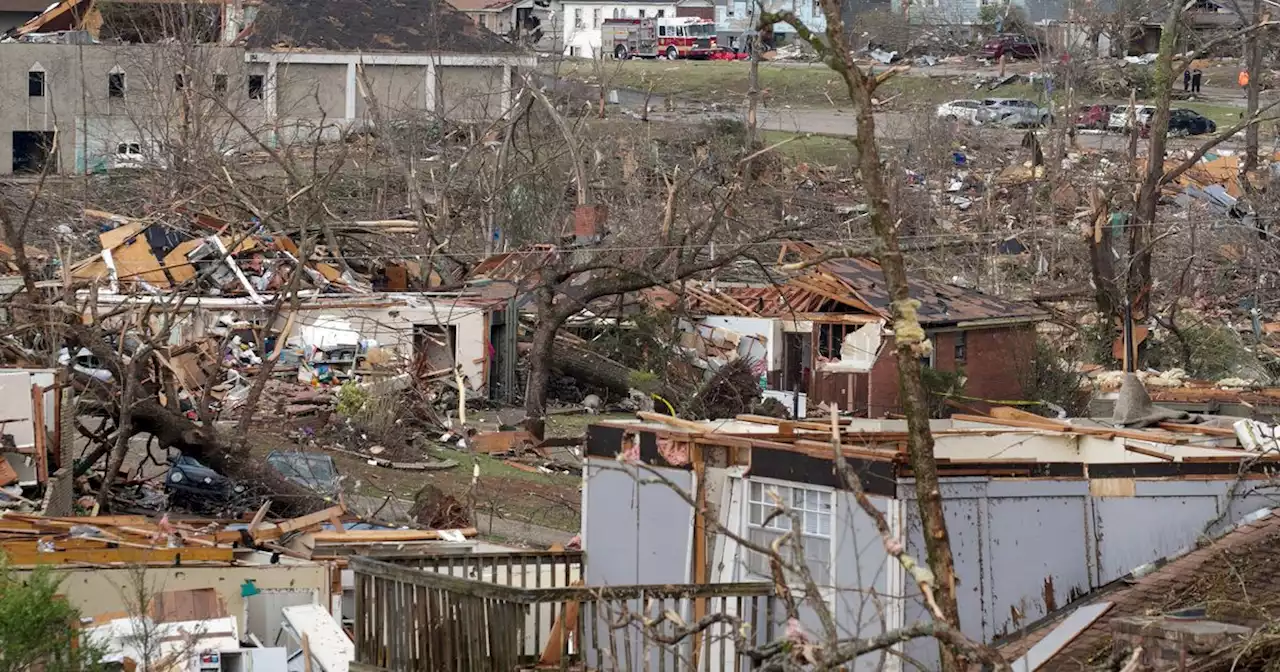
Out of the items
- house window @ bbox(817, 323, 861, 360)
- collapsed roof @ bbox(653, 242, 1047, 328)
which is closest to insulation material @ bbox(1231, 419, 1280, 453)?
collapsed roof @ bbox(653, 242, 1047, 328)

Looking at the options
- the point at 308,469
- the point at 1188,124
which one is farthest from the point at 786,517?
the point at 1188,124

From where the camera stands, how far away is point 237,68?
44.7 m

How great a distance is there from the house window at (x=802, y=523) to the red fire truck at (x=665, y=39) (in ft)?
176

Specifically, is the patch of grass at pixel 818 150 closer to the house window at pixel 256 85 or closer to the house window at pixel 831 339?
the house window at pixel 256 85

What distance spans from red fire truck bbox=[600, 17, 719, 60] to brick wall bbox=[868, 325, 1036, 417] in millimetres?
39949

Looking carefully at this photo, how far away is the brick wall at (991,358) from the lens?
22.6m

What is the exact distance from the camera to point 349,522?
15156mm

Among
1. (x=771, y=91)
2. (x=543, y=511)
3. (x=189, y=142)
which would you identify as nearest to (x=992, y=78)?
→ (x=771, y=91)

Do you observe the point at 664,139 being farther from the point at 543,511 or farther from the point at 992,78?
the point at 543,511

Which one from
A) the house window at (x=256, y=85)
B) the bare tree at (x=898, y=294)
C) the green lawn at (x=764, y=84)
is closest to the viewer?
the bare tree at (x=898, y=294)

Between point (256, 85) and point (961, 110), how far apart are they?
19113mm

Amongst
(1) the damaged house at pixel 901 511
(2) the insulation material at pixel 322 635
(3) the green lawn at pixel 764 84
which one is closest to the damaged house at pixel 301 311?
(2) the insulation material at pixel 322 635

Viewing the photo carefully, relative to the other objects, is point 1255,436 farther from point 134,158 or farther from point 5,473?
point 134,158

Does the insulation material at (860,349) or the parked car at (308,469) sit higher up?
the insulation material at (860,349)
